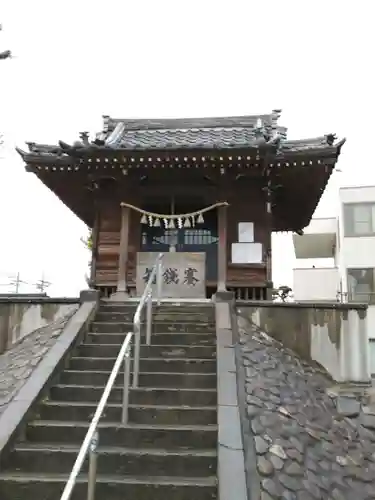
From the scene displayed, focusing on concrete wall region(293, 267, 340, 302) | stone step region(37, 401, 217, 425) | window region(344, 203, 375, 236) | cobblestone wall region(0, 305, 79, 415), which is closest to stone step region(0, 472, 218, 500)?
stone step region(37, 401, 217, 425)

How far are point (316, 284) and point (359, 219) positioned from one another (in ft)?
13.8

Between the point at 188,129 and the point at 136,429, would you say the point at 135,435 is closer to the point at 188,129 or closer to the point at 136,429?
the point at 136,429

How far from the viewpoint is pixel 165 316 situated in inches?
358

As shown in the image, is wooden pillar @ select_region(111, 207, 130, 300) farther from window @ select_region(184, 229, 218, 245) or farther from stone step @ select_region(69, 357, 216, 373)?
stone step @ select_region(69, 357, 216, 373)

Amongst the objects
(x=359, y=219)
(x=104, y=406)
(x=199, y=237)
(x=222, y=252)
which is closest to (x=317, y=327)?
(x=222, y=252)

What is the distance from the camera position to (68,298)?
A: 9562mm

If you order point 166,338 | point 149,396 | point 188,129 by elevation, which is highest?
point 188,129

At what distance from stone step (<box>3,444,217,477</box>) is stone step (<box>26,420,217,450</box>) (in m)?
0.29

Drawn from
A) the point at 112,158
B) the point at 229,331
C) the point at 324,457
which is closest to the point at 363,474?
the point at 324,457

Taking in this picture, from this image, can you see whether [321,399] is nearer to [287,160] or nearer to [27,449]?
[27,449]

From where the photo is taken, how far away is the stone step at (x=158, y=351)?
24.9 ft

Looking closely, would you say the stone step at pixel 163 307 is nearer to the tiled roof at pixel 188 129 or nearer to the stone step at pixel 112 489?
the stone step at pixel 112 489

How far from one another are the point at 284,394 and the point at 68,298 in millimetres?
4677

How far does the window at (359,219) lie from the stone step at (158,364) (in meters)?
17.9
